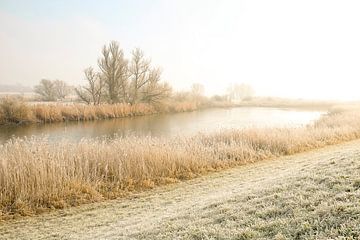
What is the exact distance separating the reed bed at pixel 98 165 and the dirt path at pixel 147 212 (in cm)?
54

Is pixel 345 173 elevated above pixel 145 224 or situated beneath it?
elevated above

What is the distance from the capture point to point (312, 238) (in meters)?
3.27

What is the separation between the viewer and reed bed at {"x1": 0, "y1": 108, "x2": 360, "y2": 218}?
296 inches

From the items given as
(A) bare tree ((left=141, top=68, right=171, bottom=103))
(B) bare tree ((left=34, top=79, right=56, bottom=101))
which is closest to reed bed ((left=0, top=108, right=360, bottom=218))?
(A) bare tree ((left=141, top=68, right=171, bottom=103))

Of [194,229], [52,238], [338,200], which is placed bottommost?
[52,238]

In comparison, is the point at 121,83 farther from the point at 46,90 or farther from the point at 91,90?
the point at 46,90

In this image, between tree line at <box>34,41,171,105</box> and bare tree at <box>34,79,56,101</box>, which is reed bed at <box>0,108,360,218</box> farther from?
bare tree at <box>34,79,56,101</box>

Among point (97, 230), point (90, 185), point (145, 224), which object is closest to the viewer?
point (145, 224)

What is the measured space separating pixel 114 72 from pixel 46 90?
1622 cm

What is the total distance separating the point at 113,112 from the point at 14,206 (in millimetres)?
25386

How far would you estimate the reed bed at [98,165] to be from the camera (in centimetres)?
752

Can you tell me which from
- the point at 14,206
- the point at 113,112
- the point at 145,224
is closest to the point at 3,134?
the point at 113,112

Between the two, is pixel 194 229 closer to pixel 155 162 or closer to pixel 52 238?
pixel 52 238

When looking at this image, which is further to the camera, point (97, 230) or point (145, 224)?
point (97, 230)
